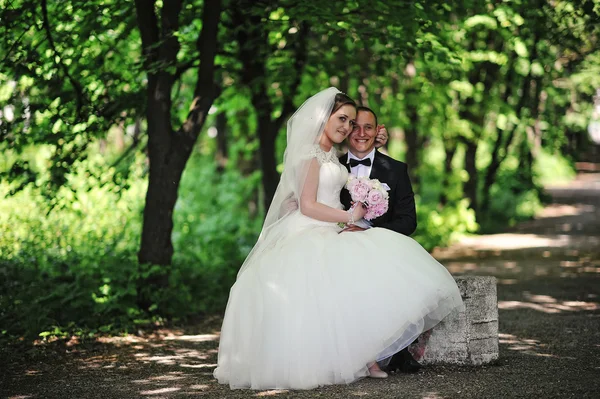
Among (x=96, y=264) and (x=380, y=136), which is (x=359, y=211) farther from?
(x=96, y=264)

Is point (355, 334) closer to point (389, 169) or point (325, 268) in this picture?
point (325, 268)

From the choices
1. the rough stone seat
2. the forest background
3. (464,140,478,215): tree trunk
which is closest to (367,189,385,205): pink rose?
the rough stone seat

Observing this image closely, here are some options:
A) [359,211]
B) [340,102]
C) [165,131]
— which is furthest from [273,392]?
[165,131]

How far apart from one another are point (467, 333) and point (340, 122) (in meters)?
2.22

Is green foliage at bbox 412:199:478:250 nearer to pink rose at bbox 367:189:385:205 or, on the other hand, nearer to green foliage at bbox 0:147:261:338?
green foliage at bbox 0:147:261:338

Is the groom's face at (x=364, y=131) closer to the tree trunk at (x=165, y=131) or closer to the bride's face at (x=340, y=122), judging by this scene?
the bride's face at (x=340, y=122)

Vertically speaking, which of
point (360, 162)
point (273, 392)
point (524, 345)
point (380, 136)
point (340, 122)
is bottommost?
point (524, 345)

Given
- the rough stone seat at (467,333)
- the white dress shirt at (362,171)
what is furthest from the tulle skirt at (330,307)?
the rough stone seat at (467,333)

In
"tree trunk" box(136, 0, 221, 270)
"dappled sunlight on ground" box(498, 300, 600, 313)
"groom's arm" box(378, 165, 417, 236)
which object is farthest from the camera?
"dappled sunlight on ground" box(498, 300, 600, 313)

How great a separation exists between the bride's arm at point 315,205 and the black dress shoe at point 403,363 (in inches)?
50.4

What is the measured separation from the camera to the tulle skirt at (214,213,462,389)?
20.0 feet

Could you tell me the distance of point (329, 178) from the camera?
22.2ft

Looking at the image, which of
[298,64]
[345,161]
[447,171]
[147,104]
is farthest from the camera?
[447,171]

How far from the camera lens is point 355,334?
609 centimetres
